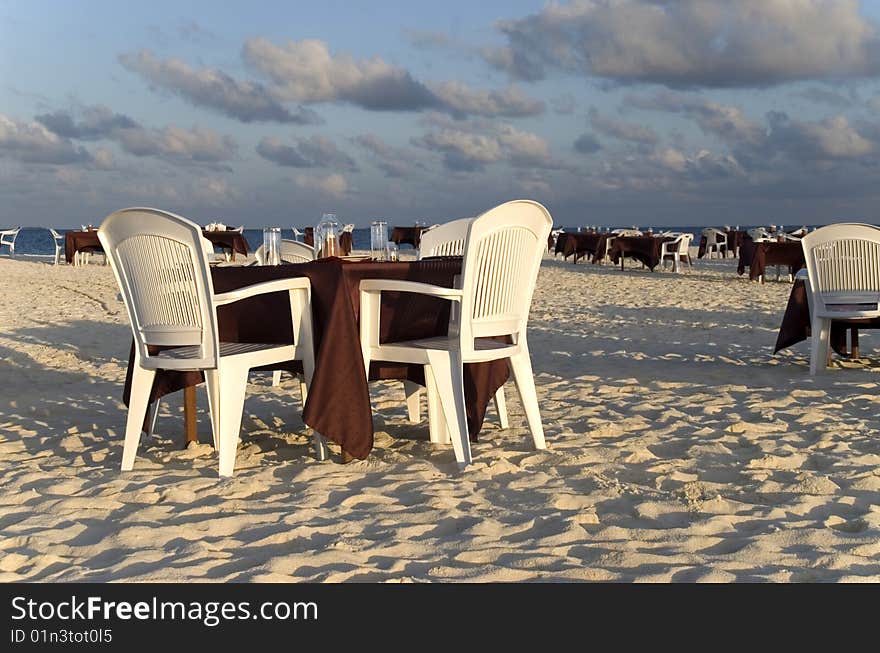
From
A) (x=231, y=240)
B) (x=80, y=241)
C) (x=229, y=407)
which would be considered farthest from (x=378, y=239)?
(x=80, y=241)

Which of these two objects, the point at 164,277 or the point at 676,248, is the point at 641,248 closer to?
the point at 676,248

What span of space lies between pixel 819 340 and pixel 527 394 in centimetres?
292

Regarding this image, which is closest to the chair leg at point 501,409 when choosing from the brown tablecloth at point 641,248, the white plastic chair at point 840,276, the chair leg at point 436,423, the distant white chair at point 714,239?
the chair leg at point 436,423

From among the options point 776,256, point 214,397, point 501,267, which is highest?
point 501,267

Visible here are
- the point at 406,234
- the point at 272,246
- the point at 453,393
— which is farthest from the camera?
the point at 406,234

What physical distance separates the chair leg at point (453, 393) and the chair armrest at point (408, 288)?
24cm

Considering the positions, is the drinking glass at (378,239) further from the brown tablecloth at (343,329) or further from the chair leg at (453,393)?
the chair leg at (453,393)

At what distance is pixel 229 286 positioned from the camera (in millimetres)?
3963

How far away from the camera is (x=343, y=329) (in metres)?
3.66

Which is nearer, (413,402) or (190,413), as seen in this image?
(190,413)

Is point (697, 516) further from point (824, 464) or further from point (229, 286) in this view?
point (229, 286)
